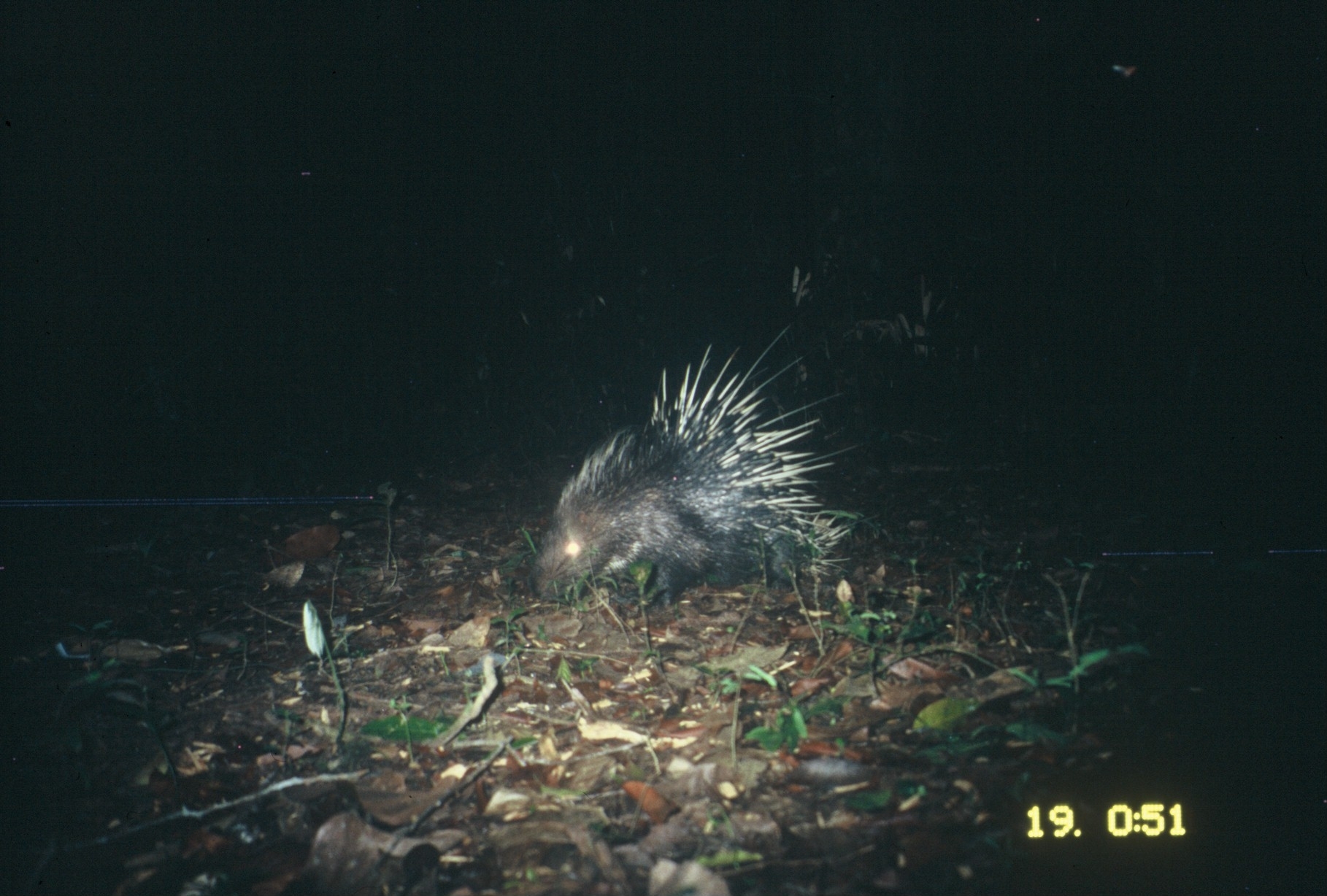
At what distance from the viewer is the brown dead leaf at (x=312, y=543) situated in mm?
4789

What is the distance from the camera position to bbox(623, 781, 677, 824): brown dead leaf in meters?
2.15

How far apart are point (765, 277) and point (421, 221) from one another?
4.70 m

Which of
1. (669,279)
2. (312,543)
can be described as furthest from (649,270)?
(312,543)

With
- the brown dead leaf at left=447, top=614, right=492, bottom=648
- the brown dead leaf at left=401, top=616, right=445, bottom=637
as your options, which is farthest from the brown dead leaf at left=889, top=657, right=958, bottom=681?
the brown dead leaf at left=401, top=616, right=445, bottom=637

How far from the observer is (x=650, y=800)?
2205 mm

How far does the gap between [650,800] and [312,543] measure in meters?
3.68

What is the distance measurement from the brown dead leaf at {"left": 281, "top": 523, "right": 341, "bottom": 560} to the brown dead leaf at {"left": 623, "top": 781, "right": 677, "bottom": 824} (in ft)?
11.2

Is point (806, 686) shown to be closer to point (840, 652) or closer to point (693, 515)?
point (840, 652)

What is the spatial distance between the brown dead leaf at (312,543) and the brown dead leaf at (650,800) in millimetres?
3419

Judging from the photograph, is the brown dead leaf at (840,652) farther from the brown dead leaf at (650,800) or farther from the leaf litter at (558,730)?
the brown dead leaf at (650,800)

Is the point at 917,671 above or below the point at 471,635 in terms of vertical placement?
above
